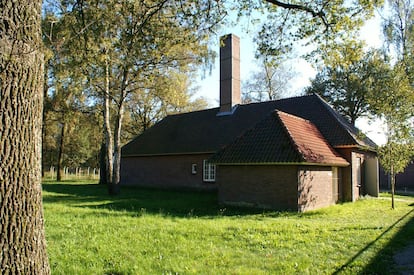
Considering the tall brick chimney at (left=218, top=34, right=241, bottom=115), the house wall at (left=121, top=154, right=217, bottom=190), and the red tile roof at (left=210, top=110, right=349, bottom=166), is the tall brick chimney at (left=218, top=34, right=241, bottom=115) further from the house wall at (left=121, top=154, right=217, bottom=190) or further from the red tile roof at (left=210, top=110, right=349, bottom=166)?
the red tile roof at (left=210, top=110, right=349, bottom=166)

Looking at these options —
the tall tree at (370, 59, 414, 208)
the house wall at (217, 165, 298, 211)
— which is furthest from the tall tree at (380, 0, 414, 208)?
the house wall at (217, 165, 298, 211)

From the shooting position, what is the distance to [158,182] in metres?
28.2

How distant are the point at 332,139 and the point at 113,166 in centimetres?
1331

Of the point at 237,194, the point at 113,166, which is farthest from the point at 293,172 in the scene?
the point at 113,166

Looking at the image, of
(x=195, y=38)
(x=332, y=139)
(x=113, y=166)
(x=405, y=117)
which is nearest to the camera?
(x=195, y=38)

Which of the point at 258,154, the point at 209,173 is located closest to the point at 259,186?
the point at 258,154

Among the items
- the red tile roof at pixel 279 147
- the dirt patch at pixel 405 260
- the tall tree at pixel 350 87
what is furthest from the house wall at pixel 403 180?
the dirt patch at pixel 405 260

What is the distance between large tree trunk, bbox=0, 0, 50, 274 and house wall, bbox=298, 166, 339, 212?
12.4m

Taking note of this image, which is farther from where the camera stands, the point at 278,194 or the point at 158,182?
the point at 158,182

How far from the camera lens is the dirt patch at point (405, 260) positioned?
6.70 m

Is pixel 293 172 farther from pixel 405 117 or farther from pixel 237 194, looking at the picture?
pixel 405 117

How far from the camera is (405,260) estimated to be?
743 cm

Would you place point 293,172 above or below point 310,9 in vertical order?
below

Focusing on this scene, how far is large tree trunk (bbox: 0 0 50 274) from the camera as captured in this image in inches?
155
